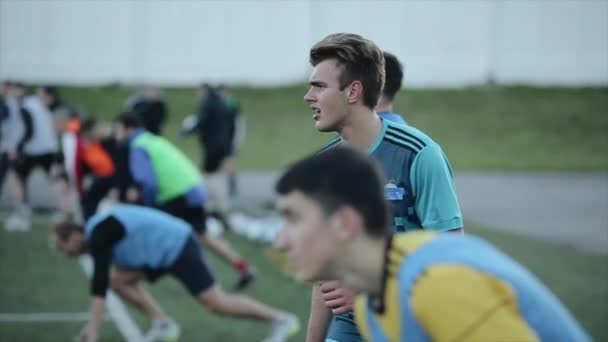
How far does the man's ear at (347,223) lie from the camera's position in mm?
2734

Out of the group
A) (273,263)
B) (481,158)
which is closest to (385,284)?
(273,263)

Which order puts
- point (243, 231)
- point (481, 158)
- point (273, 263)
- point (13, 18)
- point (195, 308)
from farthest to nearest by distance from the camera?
point (13, 18) → point (481, 158) → point (243, 231) → point (273, 263) → point (195, 308)

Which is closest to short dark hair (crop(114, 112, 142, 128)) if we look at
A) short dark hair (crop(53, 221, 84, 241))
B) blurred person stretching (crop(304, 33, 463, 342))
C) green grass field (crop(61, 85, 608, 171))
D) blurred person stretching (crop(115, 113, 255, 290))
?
blurred person stretching (crop(115, 113, 255, 290))

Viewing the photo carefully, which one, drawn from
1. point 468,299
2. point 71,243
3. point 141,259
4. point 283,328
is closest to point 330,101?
point 468,299

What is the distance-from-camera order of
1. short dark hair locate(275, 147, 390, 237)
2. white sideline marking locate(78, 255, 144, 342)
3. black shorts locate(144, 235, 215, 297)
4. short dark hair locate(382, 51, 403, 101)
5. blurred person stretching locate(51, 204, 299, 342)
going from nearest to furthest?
short dark hair locate(275, 147, 390, 237), short dark hair locate(382, 51, 403, 101), blurred person stretching locate(51, 204, 299, 342), black shorts locate(144, 235, 215, 297), white sideline marking locate(78, 255, 144, 342)

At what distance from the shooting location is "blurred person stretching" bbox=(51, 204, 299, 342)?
792cm

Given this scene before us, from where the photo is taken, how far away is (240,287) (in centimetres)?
1127

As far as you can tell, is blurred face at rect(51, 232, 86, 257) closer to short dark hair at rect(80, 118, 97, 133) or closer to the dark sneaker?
the dark sneaker

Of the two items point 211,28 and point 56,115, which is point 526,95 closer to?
point 211,28

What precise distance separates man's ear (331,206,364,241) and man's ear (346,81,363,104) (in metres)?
1.79

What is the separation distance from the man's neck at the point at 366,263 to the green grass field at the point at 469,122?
65.6 feet

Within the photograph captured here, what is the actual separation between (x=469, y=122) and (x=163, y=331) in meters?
18.8

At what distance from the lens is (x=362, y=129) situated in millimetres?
4480

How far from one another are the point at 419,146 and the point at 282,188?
1.57 meters
